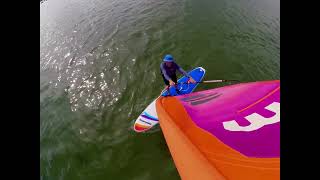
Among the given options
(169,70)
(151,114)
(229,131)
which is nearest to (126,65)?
(169,70)

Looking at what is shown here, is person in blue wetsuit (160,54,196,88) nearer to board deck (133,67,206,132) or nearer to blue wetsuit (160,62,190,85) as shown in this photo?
blue wetsuit (160,62,190,85)

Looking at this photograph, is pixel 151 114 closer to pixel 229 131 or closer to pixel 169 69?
pixel 169 69

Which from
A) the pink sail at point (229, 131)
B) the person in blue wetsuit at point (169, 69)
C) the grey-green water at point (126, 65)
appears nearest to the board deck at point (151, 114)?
the grey-green water at point (126, 65)

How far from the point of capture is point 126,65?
523 inches

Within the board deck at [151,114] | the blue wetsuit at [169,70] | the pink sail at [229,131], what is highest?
the pink sail at [229,131]

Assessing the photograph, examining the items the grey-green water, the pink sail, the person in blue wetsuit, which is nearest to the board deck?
the grey-green water

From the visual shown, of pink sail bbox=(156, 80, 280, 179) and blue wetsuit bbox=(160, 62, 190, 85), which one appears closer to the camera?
pink sail bbox=(156, 80, 280, 179)

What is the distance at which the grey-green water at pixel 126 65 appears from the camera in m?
8.40

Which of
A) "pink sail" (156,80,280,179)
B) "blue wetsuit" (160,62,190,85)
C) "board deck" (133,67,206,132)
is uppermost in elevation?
"pink sail" (156,80,280,179)

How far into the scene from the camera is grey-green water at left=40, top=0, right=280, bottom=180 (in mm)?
8398

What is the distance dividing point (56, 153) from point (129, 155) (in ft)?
9.86

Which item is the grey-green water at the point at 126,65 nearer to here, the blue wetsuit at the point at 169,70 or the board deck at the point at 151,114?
the board deck at the point at 151,114

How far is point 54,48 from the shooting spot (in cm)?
1772

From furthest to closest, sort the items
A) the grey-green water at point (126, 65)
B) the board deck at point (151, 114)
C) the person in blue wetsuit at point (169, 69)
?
1. the person in blue wetsuit at point (169, 69)
2. the board deck at point (151, 114)
3. the grey-green water at point (126, 65)
